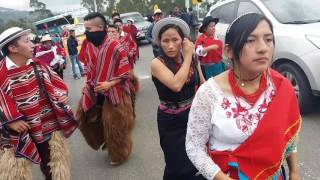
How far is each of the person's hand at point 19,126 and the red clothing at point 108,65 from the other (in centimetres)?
142

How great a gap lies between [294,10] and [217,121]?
518cm

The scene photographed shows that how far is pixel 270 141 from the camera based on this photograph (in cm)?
193

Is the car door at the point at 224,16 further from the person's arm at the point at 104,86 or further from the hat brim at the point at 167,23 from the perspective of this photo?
the hat brim at the point at 167,23

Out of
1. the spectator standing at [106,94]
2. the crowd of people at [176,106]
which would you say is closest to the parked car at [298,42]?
the crowd of people at [176,106]

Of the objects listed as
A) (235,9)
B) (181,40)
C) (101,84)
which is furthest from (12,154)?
(235,9)

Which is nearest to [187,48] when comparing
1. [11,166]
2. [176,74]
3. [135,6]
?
[176,74]

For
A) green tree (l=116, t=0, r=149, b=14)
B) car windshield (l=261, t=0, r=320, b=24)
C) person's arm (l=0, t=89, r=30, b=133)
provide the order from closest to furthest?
1. person's arm (l=0, t=89, r=30, b=133)
2. car windshield (l=261, t=0, r=320, b=24)
3. green tree (l=116, t=0, r=149, b=14)

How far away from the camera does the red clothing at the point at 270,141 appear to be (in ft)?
6.33

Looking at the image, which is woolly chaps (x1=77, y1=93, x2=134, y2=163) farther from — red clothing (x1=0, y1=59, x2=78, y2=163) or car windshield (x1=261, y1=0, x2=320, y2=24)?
car windshield (x1=261, y1=0, x2=320, y2=24)

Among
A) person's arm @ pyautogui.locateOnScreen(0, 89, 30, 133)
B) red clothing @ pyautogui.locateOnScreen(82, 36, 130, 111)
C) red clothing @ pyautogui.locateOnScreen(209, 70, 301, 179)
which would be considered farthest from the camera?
red clothing @ pyautogui.locateOnScreen(82, 36, 130, 111)

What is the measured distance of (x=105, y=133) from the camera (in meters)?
4.96

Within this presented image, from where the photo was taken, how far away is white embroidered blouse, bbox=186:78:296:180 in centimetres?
197

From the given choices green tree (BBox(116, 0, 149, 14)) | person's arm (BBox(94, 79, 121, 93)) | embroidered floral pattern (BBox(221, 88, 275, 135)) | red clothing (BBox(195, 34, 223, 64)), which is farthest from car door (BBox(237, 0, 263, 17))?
green tree (BBox(116, 0, 149, 14))

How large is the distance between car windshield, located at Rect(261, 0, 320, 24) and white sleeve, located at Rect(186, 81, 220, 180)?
15.5 ft
